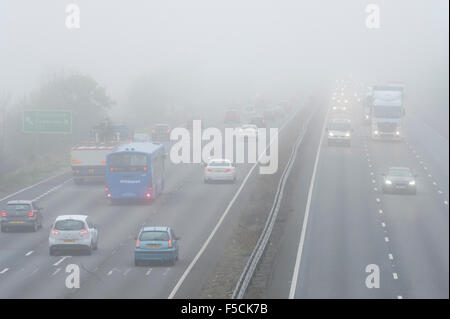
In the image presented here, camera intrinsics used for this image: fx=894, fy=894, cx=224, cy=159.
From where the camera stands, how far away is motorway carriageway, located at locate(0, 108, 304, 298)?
27469 millimetres

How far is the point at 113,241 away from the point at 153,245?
6055mm

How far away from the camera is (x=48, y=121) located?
6419 centimetres

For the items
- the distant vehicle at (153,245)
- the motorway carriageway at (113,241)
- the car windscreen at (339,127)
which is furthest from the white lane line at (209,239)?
the car windscreen at (339,127)

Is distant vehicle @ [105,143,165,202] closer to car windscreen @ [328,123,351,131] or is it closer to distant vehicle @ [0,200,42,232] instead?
distant vehicle @ [0,200,42,232]

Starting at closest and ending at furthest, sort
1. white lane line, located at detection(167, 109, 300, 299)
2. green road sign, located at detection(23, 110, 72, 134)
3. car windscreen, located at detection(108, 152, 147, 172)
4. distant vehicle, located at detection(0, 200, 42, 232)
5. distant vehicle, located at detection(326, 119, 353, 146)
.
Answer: white lane line, located at detection(167, 109, 300, 299) < distant vehicle, located at detection(0, 200, 42, 232) < car windscreen, located at detection(108, 152, 147, 172) < green road sign, located at detection(23, 110, 72, 134) < distant vehicle, located at detection(326, 119, 353, 146)

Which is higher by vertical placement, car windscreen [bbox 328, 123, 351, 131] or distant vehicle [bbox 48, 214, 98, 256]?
car windscreen [bbox 328, 123, 351, 131]

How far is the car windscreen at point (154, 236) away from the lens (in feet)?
101

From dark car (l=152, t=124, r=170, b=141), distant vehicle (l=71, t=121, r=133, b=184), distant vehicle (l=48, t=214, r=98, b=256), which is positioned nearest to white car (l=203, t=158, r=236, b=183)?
distant vehicle (l=71, t=121, r=133, b=184)

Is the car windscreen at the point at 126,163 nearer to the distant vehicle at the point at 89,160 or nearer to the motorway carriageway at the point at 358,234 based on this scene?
Answer: the distant vehicle at the point at 89,160

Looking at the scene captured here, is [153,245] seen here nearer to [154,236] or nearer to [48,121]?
[154,236]

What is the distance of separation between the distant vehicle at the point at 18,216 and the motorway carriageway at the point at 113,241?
393mm

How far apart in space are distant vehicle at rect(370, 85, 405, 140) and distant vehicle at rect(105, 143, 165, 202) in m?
36.0
